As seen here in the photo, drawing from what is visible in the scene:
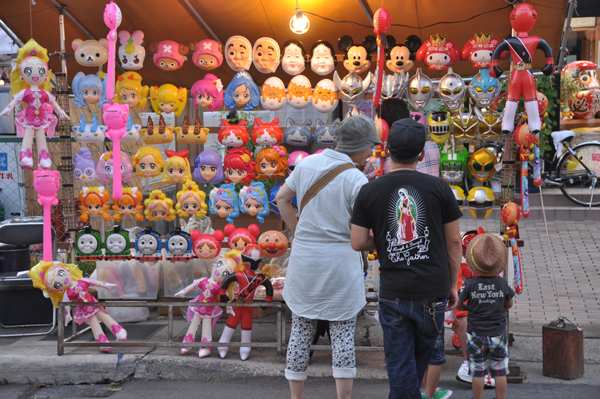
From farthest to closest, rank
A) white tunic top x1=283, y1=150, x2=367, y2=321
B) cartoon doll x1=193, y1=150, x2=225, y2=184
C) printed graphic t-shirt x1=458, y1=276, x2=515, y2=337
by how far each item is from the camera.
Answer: cartoon doll x1=193, y1=150, x2=225, y2=184, printed graphic t-shirt x1=458, y1=276, x2=515, y2=337, white tunic top x1=283, y1=150, x2=367, y2=321

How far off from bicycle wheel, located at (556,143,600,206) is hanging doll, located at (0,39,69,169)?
887cm

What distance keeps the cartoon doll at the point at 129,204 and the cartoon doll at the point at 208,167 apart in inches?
21.1

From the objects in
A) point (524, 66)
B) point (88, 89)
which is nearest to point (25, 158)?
point (88, 89)

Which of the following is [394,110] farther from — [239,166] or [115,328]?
[115,328]

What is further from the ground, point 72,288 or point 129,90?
point 129,90

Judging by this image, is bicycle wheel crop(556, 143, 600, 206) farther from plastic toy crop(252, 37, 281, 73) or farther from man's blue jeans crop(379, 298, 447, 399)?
man's blue jeans crop(379, 298, 447, 399)

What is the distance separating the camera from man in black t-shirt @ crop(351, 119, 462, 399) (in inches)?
98.2

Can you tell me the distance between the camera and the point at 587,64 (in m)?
11.5

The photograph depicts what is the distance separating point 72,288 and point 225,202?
137 cm

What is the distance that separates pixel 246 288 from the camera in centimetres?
434

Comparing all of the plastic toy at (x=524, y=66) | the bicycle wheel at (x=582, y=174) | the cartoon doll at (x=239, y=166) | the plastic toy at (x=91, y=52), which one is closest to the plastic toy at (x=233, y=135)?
the cartoon doll at (x=239, y=166)

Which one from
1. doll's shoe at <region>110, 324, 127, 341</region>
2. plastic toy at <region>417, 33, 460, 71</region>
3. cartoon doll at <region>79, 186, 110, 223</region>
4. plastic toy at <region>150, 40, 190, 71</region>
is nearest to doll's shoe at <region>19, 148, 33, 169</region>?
cartoon doll at <region>79, 186, 110, 223</region>

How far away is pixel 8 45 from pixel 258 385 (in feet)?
20.6

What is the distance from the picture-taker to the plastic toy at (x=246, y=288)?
4.34 meters
